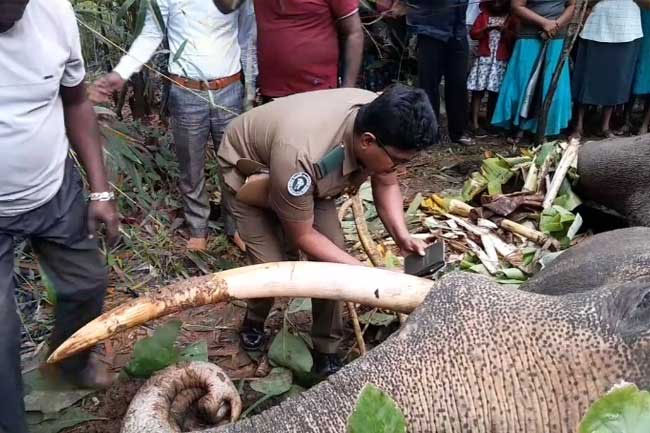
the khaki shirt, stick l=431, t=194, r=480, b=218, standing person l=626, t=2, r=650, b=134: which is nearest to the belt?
the khaki shirt

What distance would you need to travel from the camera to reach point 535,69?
20.9ft

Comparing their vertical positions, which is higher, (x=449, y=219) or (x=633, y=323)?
(x=633, y=323)

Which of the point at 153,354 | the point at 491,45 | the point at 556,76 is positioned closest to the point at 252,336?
the point at 153,354

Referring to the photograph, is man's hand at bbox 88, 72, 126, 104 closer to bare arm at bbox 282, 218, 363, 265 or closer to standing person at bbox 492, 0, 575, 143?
bare arm at bbox 282, 218, 363, 265

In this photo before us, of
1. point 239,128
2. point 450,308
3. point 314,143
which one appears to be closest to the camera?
point 450,308

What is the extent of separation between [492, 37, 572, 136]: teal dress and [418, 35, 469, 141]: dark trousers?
0.37 meters

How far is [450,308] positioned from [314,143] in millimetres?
977

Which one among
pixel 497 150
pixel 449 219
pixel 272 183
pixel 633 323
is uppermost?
pixel 633 323

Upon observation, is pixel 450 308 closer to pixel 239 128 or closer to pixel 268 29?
pixel 239 128

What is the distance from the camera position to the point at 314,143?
2.66 m

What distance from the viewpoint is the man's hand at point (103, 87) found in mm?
3479

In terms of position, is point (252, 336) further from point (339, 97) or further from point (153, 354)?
point (339, 97)

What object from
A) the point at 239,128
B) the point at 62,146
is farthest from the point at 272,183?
the point at 62,146

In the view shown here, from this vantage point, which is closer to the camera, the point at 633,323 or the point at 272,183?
the point at 633,323
